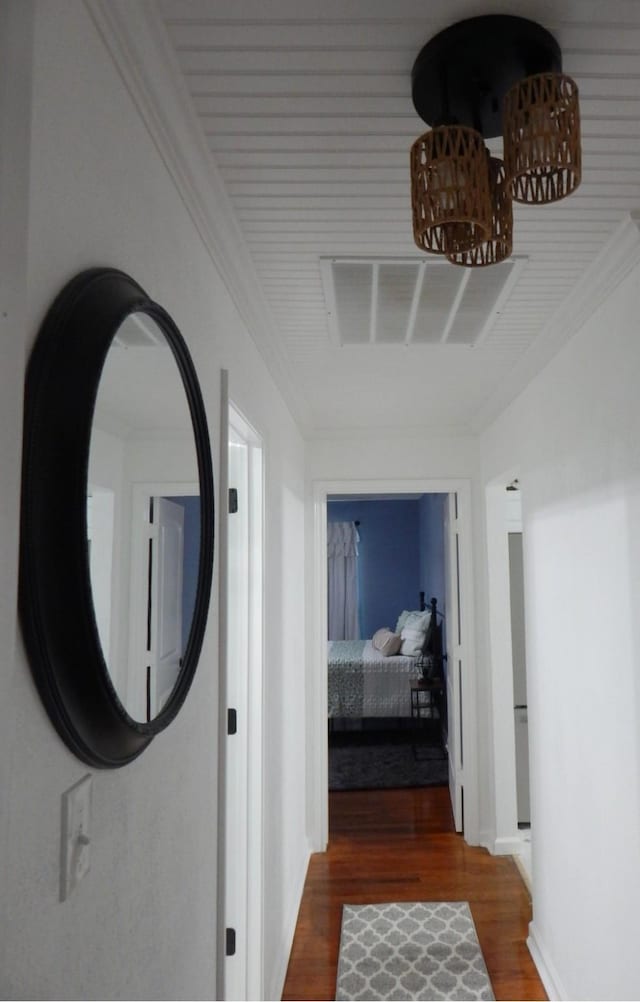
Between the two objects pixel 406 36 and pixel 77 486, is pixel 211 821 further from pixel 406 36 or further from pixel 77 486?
pixel 406 36

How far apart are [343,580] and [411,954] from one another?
596 cm

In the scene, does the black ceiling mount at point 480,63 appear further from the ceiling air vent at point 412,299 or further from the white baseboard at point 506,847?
the white baseboard at point 506,847

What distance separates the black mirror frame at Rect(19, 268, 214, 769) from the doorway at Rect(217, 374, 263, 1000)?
51.4 inches

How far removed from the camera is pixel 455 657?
13.4 feet

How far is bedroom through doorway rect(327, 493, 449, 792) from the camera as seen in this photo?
17.8 ft

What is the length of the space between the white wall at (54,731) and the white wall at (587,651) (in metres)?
1.10

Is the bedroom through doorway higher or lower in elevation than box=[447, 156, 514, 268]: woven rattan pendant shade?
lower

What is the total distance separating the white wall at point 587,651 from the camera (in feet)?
5.73

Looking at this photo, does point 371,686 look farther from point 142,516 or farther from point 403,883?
point 142,516

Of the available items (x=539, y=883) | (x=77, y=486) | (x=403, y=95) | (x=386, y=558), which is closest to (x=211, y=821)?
(x=77, y=486)

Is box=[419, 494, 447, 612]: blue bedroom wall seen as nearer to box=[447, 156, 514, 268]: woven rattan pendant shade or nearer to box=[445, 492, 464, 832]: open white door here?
box=[445, 492, 464, 832]: open white door

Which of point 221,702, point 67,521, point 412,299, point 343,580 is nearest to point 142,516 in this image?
point 67,521

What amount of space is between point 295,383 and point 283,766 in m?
1.72

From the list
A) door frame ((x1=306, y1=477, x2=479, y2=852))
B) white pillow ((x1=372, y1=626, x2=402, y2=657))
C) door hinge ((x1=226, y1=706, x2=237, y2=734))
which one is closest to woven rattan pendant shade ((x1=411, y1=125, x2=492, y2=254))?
door hinge ((x1=226, y1=706, x2=237, y2=734))
